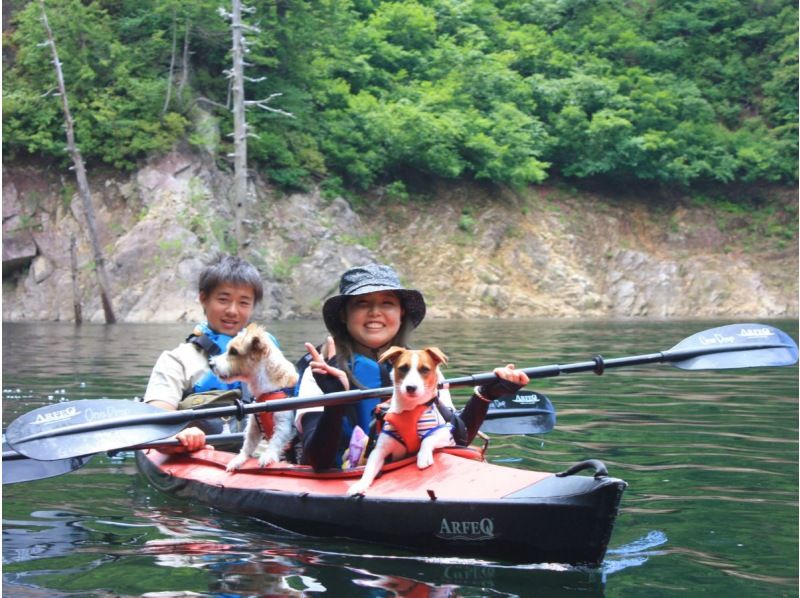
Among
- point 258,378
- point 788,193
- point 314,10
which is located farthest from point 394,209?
point 258,378

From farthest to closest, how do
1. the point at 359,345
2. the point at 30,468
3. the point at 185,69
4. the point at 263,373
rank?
the point at 185,69 < the point at 30,468 < the point at 263,373 < the point at 359,345

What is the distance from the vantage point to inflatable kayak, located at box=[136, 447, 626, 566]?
3.88 metres

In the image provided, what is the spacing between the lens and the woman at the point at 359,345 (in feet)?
15.6

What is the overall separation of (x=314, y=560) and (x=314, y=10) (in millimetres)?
26551

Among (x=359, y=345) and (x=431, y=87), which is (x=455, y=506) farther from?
(x=431, y=87)

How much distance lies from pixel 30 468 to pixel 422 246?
24.1 metres

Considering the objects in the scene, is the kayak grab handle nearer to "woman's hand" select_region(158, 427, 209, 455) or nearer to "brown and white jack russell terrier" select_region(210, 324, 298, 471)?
"brown and white jack russell terrier" select_region(210, 324, 298, 471)

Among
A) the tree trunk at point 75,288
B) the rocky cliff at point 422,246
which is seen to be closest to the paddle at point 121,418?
the rocky cliff at point 422,246

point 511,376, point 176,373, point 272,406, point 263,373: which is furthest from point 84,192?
point 511,376

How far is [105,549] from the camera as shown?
4594 millimetres

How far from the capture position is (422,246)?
29.5 metres

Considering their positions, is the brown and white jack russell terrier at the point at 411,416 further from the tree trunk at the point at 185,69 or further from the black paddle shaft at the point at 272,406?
the tree trunk at the point at 185,69

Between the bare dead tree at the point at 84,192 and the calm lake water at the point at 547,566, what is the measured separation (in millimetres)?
14380

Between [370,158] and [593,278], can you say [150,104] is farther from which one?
[593,278]
